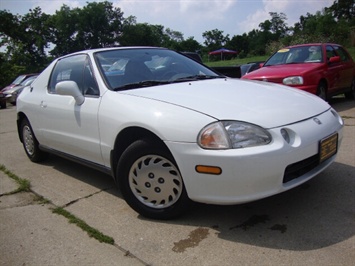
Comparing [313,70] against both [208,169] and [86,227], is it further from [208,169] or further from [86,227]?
[86,227]

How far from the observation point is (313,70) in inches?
277

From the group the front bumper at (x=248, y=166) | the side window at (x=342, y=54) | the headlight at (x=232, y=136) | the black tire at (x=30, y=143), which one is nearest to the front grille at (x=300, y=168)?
the front bumper at (x=248, y=166)

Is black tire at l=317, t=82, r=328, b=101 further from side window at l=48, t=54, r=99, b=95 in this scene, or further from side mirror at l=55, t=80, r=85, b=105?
side mirror at l=55, t=80, r=85, b=105

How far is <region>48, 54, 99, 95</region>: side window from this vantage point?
3.49 m

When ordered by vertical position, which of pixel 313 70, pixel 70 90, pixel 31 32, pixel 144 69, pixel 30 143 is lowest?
pixel 30 143

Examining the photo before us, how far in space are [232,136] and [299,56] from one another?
19.9ft

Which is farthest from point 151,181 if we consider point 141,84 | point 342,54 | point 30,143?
point 342,54

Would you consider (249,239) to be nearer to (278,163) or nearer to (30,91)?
(278,163)

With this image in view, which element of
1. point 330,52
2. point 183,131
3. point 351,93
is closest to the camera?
point 183,131

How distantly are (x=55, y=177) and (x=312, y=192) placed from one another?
9.28 ft

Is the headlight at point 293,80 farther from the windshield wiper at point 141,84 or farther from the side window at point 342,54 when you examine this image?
the windshield wiper at point 141,84

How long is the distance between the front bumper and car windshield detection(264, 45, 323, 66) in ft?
18.0

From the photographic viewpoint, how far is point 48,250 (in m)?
2.58

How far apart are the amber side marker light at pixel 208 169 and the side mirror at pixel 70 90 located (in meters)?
1.52
